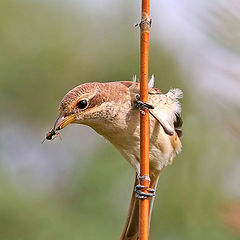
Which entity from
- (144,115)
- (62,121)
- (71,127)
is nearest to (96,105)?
(62,121)

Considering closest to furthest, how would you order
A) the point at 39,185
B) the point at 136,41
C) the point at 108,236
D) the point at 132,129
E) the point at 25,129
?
the point at 132,129
the point at 108,236
the point at 39,185
the point at 25,129
the point at 136,41

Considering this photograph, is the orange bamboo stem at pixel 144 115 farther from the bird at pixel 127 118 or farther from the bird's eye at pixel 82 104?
the bird's eye at pixel 82 104

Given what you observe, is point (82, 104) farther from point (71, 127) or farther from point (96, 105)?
point (71, 127)

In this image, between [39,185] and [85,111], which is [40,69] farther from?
[85,111]

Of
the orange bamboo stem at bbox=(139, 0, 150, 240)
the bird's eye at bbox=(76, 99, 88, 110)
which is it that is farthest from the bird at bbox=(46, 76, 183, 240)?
the orange bamboo stem at bbox=(139, 0, 150, 240)

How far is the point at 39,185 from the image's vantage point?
420 centimetres

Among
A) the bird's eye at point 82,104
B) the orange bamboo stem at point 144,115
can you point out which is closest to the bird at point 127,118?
the bird's eye at point 82,104

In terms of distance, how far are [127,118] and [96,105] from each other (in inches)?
7.7

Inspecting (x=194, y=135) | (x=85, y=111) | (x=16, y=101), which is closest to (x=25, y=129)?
(x=16, y=101)

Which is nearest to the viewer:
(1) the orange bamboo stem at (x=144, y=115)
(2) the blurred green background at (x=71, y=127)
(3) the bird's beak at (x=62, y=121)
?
(1) the orange bamboo stem at (x=144, y=115)

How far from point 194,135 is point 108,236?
1.18 m

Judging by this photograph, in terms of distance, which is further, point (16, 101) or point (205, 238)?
point (16, 101)

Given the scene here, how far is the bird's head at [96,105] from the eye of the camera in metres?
2.16

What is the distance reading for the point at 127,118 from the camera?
2.46 meters
